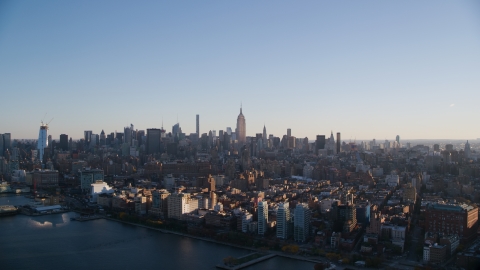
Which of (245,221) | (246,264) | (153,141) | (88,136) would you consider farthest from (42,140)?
(246,264)

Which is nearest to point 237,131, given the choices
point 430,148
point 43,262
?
point 430,148

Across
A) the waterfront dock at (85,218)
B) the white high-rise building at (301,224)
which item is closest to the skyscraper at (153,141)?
the waterfront dock at (85,218)

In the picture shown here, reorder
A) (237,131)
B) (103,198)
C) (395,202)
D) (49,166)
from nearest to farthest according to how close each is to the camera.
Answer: (395,202), (103,198), (49,166), (237,131)

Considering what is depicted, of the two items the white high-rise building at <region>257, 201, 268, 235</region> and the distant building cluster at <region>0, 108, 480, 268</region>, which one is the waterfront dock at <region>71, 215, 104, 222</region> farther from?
the white high-rise building at <region>257, 201, 268, 235</region>

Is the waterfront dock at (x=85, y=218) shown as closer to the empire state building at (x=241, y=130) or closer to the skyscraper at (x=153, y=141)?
the skyscraper at (x=153, y=141)

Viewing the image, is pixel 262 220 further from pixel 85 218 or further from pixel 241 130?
pixel 241 130

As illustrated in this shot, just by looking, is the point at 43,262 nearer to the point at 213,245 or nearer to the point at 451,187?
the point at 213,245
